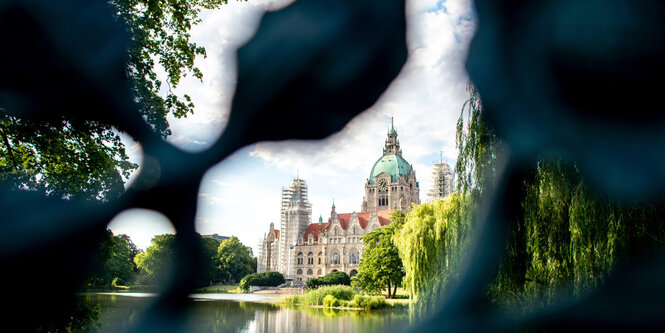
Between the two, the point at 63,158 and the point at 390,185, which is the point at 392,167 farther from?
the point at 63,158

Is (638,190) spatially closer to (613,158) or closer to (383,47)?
(613,158)

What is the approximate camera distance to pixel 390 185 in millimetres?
65125

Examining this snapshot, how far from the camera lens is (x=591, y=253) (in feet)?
18.0

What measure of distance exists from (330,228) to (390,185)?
13.4 metres

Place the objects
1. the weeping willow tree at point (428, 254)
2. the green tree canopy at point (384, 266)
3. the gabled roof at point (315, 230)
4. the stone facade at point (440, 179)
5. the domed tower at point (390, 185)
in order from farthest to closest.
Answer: the domed tower at point (390, 185) < the gabled roof at point (315, 230) < the stone facade at point (440, 179) < the green tree canopy at point (384, 266) < the weeping willow tree at point (428, 254)

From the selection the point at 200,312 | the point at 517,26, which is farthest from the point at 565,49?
the point at 200,312

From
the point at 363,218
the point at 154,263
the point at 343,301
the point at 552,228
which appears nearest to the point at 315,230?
the point at 363,218

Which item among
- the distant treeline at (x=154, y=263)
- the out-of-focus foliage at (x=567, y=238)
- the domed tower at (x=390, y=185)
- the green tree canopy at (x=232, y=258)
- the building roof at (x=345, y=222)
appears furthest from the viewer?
the domed tower at (x=390, y=185)

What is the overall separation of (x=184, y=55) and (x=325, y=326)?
420 inches

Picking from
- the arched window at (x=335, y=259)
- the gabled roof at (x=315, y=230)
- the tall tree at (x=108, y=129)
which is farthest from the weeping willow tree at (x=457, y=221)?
the gabled roof at (x=315, y=230)

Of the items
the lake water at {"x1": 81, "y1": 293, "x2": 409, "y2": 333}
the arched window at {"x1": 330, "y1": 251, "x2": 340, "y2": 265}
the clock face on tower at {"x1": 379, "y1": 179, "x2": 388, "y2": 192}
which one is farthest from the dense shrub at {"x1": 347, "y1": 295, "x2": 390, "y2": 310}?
the clock face on tower at {"x1": 379, "y1": 179, "x2": 388, "y2": 192}

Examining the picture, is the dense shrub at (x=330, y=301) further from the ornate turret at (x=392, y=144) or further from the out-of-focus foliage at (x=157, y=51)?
the ornate turret at (x=392, y=144)

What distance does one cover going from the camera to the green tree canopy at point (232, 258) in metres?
48.6

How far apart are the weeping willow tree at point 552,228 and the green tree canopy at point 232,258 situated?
43776mm
